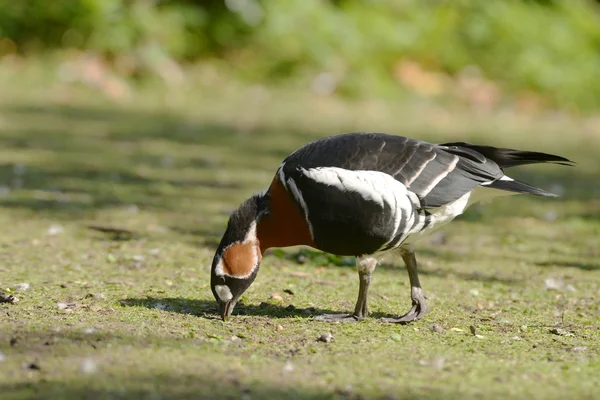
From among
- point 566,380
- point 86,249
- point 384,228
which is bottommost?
point 86,249

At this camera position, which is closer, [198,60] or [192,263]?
[192,263]

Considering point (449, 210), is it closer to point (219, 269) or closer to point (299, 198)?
point (299, 198)

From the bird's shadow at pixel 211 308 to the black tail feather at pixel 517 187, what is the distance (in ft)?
3.13

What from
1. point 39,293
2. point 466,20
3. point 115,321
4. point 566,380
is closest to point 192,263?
point 39,293

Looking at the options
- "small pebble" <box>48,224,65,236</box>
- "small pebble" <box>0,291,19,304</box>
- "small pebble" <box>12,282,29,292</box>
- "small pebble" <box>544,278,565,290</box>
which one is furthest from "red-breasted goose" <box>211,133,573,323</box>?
"small pebble" <box>48,224,65,236</box>

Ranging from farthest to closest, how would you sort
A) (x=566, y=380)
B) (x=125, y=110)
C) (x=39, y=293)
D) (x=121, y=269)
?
(x=125, y=110), (x=121, y=269), (x=39, y=293), (x=566, y=380)

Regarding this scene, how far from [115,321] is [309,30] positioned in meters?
11.7

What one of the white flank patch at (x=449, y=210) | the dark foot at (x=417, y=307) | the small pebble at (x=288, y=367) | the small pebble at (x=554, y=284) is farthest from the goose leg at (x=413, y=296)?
the small pebble at (x=554, y=284)

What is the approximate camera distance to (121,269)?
19.8 feet

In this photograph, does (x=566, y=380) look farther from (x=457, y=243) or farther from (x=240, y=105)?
(x=240, y=105)

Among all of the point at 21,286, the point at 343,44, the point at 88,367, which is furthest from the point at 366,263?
the point at 343,44

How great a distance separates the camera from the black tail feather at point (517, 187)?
15.6 feet

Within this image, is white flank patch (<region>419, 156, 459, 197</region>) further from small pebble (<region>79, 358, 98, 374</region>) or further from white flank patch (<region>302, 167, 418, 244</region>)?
small pebble (<region>79, 358, 98, 374</region>)

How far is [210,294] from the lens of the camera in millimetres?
5500
